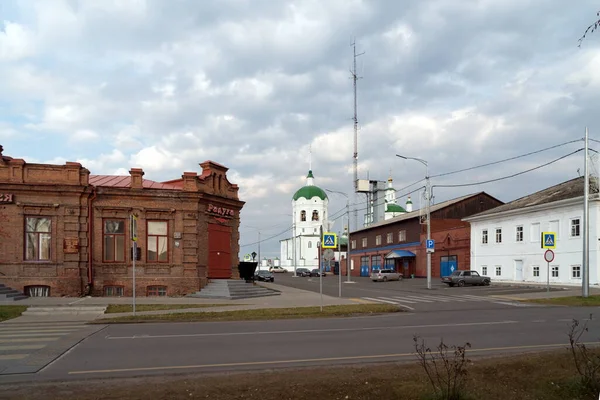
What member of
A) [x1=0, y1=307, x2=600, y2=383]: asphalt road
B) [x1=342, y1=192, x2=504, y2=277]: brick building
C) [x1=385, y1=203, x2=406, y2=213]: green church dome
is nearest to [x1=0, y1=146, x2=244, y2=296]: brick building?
[x1=0, y1=307, x2=600, y2=383]: asphalt road

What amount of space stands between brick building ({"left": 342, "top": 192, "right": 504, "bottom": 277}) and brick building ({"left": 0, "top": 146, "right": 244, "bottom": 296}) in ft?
97.7

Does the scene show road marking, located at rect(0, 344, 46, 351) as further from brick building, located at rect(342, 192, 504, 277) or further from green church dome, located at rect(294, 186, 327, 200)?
green church dome, located at rect(294, 186, 327, 200)

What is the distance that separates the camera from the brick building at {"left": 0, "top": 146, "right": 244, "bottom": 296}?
956 inches

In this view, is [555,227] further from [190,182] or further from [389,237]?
[389,237]

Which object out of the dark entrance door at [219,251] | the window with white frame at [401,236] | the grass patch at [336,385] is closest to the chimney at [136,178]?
the dark entrance door at [219,251]

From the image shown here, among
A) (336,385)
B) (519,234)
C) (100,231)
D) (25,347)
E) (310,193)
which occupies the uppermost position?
(310,193)

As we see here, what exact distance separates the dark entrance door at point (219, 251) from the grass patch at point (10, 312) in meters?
10.1

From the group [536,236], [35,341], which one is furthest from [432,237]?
[35,341]

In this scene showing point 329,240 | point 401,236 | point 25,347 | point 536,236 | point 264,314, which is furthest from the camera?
point 401,236

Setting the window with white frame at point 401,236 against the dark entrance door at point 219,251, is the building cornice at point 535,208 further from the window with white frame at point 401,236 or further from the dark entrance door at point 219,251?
the dark entrance door at point 219,251

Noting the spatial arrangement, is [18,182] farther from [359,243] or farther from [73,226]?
[359,243]

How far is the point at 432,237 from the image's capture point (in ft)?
190

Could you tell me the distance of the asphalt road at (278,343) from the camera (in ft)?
30.0

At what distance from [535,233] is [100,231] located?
111 feet
